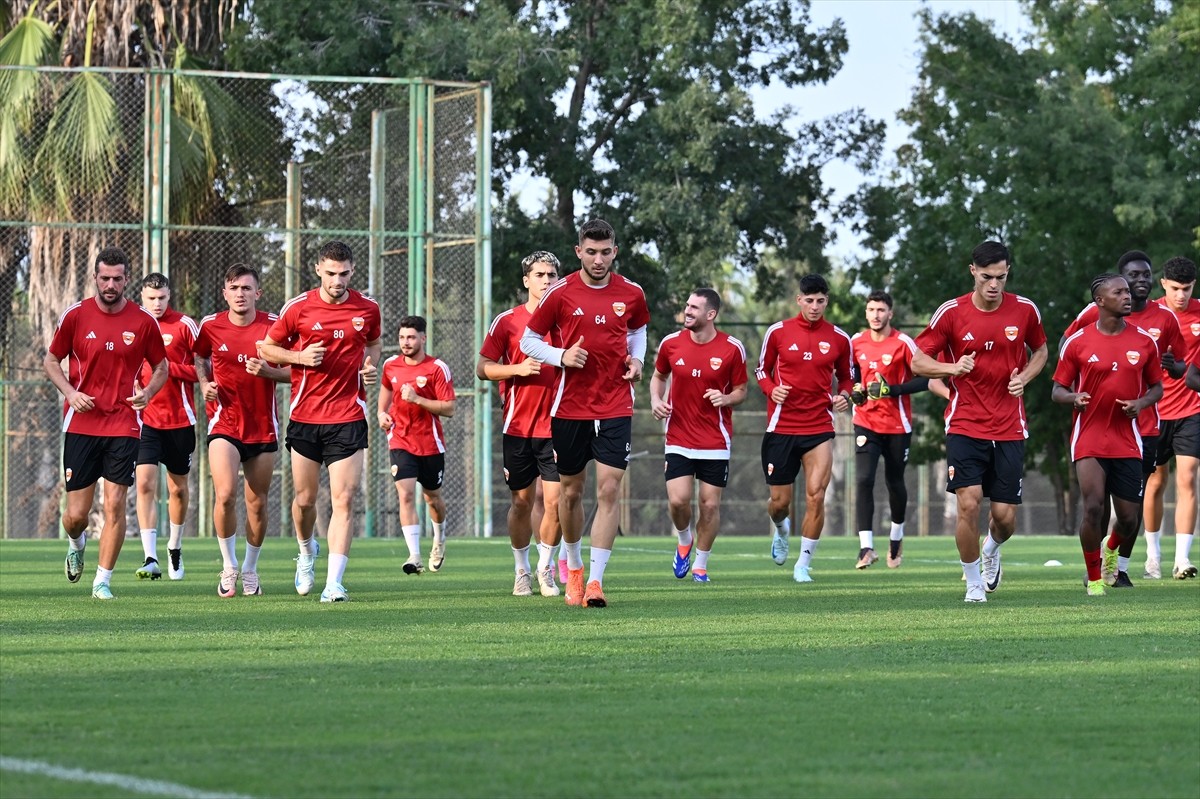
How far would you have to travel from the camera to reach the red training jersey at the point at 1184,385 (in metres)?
14.6

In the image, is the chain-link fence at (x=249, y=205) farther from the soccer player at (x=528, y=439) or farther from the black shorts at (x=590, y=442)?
the black shorts at (x=590, y=442)

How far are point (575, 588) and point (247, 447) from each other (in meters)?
2.79

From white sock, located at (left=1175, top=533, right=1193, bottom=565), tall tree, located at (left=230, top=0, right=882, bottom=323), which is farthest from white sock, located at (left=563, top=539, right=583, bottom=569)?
tall tree, located at (left=230, top=0, right=882, bottom=323)

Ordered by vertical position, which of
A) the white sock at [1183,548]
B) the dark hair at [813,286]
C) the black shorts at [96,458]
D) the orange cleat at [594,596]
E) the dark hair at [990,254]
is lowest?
the orange cleat at [594,596]

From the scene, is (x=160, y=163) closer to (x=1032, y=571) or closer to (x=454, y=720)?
(x=1032, y=571)

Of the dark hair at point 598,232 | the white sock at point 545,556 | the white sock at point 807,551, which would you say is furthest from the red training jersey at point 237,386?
the white sock at point 807,551

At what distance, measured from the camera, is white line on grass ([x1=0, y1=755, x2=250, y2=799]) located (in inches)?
209

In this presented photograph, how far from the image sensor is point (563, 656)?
873cm

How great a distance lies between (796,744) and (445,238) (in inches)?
768

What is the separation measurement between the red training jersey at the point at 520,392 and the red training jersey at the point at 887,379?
4.87 m

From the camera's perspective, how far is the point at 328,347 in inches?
469

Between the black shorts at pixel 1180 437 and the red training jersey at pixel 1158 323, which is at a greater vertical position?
the red training jersey at pixel 1158 323

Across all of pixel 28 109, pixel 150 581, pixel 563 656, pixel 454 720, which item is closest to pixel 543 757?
pixel 454 720

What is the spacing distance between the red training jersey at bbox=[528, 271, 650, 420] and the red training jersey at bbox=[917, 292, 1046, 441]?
1956 mm
